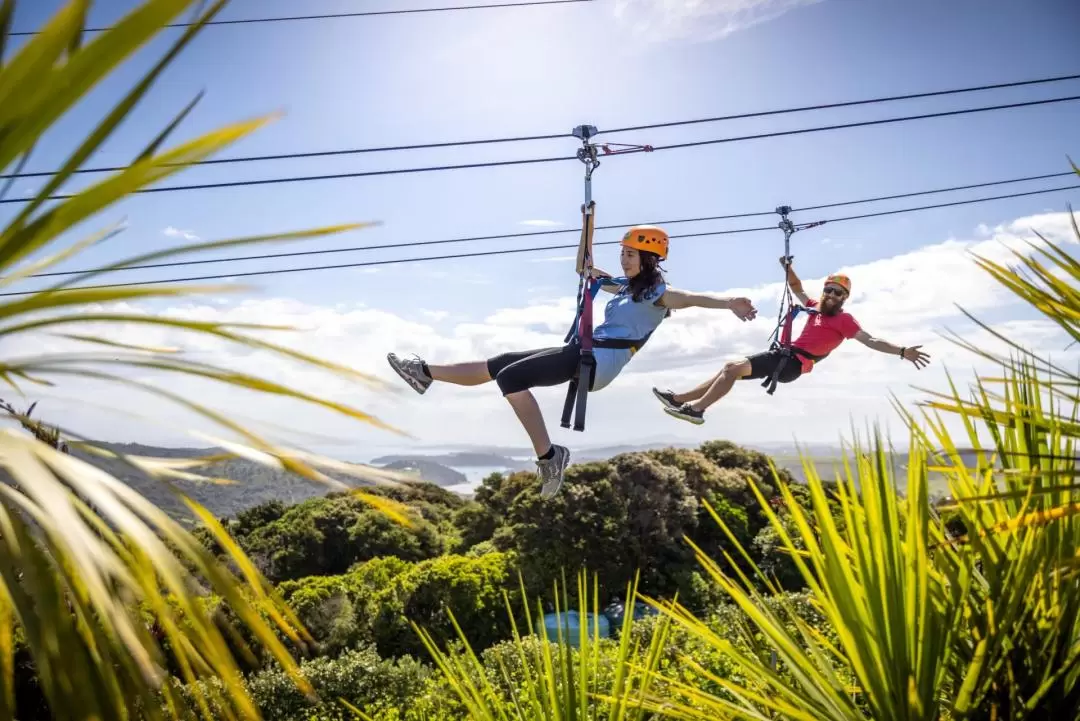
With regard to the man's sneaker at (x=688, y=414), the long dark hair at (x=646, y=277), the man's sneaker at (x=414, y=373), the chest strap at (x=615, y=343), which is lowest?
the man's sneaker at (x=688, y=414)

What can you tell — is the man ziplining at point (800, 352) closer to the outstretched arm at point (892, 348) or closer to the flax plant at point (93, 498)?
the outstretched arm at point (892, 348)

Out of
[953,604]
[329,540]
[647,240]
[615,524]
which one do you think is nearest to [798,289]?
[647,240]

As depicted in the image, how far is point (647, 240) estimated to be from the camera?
216 inches

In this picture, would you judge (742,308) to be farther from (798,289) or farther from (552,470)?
(798,289)

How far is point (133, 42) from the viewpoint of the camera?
82cm

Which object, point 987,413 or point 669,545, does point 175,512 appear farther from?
point 669,545

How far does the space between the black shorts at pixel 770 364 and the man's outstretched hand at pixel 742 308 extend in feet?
6.57

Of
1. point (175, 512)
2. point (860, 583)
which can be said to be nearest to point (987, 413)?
point (860, 583)

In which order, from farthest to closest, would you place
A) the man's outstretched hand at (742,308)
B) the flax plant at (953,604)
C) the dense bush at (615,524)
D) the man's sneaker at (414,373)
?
the dense bush at (615,524), the man's sneaker at (414,373), the man's outstretched hand at (742,308), the flax plant at (953,604)

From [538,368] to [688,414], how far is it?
1902 mm

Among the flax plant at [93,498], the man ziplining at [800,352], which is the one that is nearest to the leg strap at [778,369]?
the man ziplining at [800,352]

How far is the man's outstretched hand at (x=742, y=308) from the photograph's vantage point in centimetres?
507

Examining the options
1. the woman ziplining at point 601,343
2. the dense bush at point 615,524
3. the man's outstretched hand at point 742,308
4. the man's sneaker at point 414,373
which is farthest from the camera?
the dense bush at point 615,524

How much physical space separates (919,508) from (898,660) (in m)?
0.32
